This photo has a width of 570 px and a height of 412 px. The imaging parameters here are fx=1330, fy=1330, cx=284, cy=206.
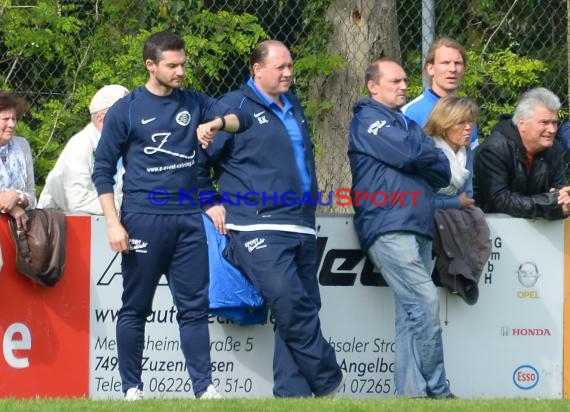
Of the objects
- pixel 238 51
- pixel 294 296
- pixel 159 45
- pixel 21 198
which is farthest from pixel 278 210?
pixel 238 51

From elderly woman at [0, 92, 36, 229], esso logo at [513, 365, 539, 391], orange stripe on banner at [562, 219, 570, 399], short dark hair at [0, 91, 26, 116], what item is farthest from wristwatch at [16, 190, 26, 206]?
orange stripe on banner at [562, 219, 570, 399]

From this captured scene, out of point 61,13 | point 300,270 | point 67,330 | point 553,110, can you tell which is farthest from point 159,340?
point 61,13

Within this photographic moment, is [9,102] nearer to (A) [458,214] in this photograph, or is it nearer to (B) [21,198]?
(B) [21,198]

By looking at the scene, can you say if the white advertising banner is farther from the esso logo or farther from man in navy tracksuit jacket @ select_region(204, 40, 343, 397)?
man in navy tracksuit jacket @ select_region(204, 40, 343, 397)

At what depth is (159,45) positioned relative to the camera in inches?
309

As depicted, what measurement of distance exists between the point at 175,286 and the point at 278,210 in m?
0.82

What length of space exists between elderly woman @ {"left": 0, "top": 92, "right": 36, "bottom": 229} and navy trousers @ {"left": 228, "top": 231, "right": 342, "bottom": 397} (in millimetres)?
1383

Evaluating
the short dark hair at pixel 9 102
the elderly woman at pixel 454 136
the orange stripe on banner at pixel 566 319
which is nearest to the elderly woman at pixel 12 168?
the short dark hair at pixel 9 102

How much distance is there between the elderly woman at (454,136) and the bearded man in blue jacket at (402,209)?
A: 0.80 feet

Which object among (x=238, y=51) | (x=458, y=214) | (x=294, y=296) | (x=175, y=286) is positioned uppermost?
(x=238, y=51)

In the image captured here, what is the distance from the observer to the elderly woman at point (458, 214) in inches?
345

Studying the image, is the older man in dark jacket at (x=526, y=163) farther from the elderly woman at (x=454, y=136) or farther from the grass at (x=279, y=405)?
the grass at (x=279, y=405)

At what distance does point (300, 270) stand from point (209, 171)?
868 mm

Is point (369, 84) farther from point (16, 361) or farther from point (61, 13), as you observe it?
point (61, 13)
